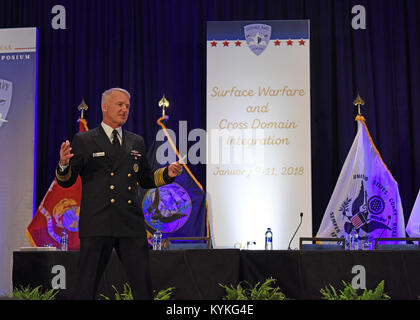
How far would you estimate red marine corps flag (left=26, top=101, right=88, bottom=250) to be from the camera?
6.18 meters

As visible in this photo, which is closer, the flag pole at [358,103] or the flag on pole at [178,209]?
the flag pole at [358,103]

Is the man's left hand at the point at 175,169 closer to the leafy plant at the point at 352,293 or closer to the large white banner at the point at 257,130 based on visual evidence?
the leafy plant at the point at 352,293

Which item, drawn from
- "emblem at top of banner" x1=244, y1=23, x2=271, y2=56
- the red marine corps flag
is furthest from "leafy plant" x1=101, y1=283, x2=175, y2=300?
"emblem at top of banner" x1=244, y1=23, x2=271, y2=56

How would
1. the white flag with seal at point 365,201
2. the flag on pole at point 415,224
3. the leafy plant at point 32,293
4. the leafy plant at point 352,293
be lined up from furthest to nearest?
the white flag with seal at point 365,201 < the flag on pole at point 415,224 < the leafy plant at point 32,293 < the leafy plant at point 352,293

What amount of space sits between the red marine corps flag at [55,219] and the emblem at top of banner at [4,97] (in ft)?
4.08

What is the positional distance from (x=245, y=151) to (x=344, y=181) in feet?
3.90

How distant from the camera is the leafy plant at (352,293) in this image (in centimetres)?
356

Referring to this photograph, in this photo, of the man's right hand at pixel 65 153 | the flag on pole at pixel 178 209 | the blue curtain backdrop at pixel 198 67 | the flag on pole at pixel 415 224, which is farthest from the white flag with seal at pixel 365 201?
the man's right hand at pixel 65 153

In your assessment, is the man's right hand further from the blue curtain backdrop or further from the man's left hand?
the blue curtain backdrop

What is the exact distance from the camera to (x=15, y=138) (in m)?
6.79

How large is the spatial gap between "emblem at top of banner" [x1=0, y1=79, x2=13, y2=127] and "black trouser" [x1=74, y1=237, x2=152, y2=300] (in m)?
4.48

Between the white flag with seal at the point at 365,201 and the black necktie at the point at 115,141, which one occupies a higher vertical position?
the black necktie at the point at 115,141

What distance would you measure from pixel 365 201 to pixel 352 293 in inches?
104
